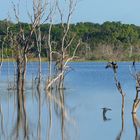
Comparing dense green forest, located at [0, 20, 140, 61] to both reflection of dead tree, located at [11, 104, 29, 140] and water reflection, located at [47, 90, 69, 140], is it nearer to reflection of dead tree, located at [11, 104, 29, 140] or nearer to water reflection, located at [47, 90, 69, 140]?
water reflection, located at [47, 90, 69, 140]

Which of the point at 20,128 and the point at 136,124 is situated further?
the point at 136,124

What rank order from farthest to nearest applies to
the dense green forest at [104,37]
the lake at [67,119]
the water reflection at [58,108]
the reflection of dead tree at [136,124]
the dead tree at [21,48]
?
the dense green forest at [104,37] < the dead tree at [21,48] < the water reflection at [58,108] < the lake at [67,119] < the reflection of dead tree at [136,124]

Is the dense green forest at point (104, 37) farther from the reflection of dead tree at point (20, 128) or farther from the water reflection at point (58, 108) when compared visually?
the reflection of dead tree at point (20, 128)

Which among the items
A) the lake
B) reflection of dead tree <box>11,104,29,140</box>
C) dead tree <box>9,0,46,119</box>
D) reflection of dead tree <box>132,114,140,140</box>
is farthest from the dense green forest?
reflection of dead tree <box>132,114,140,140</box>

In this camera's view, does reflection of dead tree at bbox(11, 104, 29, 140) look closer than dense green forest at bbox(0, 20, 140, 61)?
Yes

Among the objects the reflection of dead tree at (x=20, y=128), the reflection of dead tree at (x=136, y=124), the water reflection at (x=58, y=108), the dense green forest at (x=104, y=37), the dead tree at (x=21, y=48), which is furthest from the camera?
the dense green forest at (x=104, y=37)

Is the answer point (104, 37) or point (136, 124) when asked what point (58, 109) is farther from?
point (104, 37)

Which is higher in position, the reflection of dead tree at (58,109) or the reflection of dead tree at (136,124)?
the reflection of dead tree at (136,124)

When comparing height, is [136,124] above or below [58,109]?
above

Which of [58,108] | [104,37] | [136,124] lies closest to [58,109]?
[58,108]

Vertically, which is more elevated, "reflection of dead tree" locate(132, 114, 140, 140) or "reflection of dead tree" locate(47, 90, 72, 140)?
"reflection of dead tree" locate(132, 114, 140, 140)

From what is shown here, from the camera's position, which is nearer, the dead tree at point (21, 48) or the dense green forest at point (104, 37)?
the dead tree at point (21, 48)

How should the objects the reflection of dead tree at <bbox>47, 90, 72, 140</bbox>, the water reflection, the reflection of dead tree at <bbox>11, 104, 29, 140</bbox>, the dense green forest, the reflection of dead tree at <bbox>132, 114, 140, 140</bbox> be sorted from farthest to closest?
the dense green forest
the water reflection
the reflection of dead tree at <bbox>47, 90, 72, 140</bbox>
the reflection of dead tree at <bbox>11, 104, 29, 140</bbox>
the reflection of dead tree at <bbox>132, 114, 140, 140</bbox>

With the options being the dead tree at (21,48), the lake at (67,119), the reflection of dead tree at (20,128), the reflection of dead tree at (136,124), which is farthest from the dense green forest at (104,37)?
the reflection of dead tree at (136,124)
